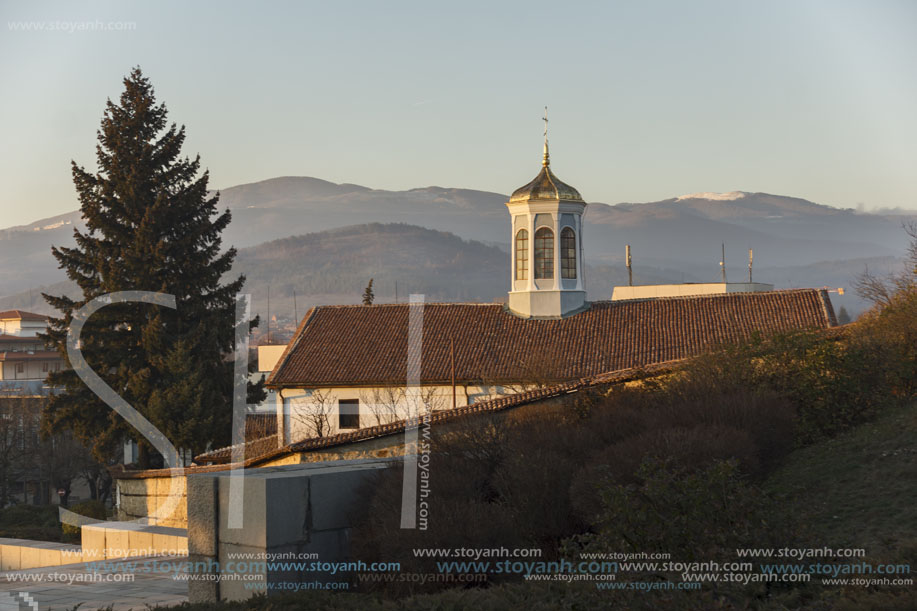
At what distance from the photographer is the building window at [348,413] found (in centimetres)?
3269

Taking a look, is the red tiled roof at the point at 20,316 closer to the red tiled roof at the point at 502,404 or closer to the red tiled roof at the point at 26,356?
the red tiled roof at the point at 26,356

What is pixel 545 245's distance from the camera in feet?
119

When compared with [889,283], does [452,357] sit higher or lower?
lower

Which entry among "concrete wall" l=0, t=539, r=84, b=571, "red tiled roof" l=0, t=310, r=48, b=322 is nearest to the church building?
"concrete wall" l=0, t=539, r=84, b=571

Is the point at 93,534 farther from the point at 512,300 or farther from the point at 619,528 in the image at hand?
the point at 512,300

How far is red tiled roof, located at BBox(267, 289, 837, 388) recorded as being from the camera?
3097 cm

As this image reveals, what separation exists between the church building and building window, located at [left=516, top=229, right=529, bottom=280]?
0.06 m

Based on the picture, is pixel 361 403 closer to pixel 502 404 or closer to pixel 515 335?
pixel 515 335

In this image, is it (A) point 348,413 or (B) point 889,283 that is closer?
(B) point 889,283

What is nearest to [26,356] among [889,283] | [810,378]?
[889,283]

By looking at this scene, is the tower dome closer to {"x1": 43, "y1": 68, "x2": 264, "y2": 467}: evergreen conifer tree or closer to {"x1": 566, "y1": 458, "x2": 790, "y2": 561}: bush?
{"x1": 43, "y1": 68, "x2": 264, "y2": 467}: evergreen conifer tree

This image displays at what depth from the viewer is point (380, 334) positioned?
35.2m

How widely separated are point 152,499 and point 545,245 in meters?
17.6

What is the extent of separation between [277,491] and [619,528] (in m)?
3.47
